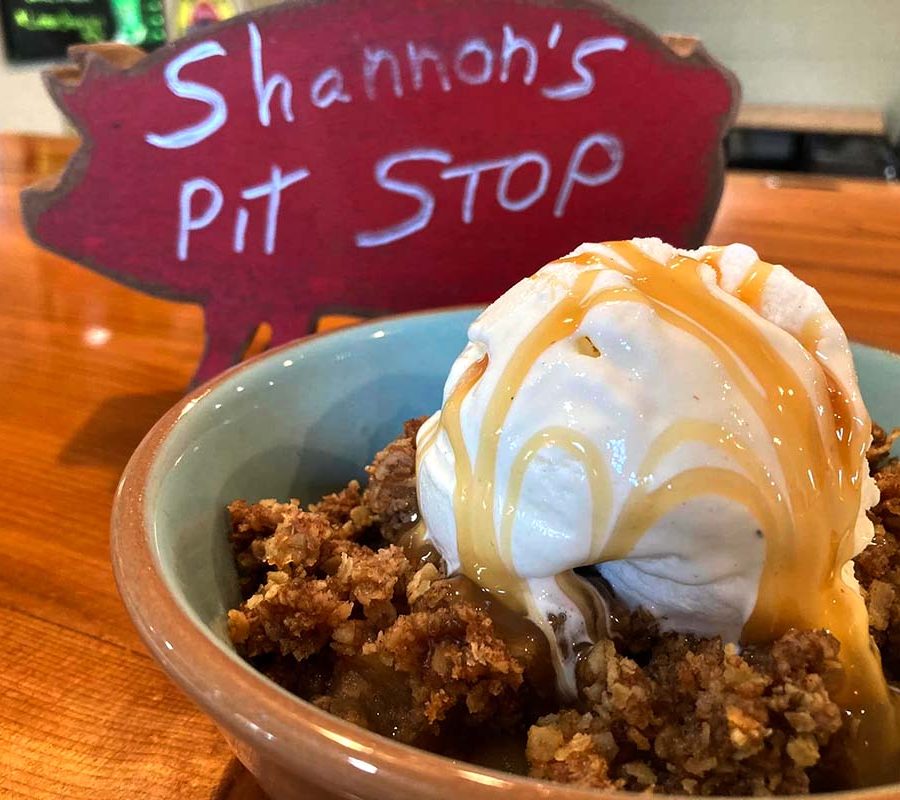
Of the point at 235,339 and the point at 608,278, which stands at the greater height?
the point at 608,278

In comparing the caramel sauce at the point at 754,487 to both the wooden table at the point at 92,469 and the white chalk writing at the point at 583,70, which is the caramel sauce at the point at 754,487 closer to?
the wooden table at the point at 92,469

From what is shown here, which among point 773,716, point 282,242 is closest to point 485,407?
point 773,716

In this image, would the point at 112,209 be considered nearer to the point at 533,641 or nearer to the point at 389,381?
the point at 389,381

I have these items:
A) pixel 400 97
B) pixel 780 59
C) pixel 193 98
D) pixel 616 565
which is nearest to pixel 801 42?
pixel 780 59

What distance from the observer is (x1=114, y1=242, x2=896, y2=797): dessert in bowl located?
0.56 metres

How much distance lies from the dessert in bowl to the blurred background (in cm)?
441

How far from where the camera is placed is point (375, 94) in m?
1.06

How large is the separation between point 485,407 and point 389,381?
0.33 m

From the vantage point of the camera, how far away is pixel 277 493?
856mm

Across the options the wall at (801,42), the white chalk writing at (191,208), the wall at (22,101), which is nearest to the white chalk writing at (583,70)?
the white chalk writing at (191,208)

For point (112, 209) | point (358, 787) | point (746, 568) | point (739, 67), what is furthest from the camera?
point (739, 67)

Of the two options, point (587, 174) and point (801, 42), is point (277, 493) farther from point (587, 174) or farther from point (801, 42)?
point (801, 42)

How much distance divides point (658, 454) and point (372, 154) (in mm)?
642

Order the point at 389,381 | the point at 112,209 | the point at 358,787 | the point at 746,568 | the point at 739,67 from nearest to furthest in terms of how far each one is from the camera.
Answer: the point at 358,787 → the point at 746,568 → the point at 389,381 → the point at 112,209 → the point at 739,67
